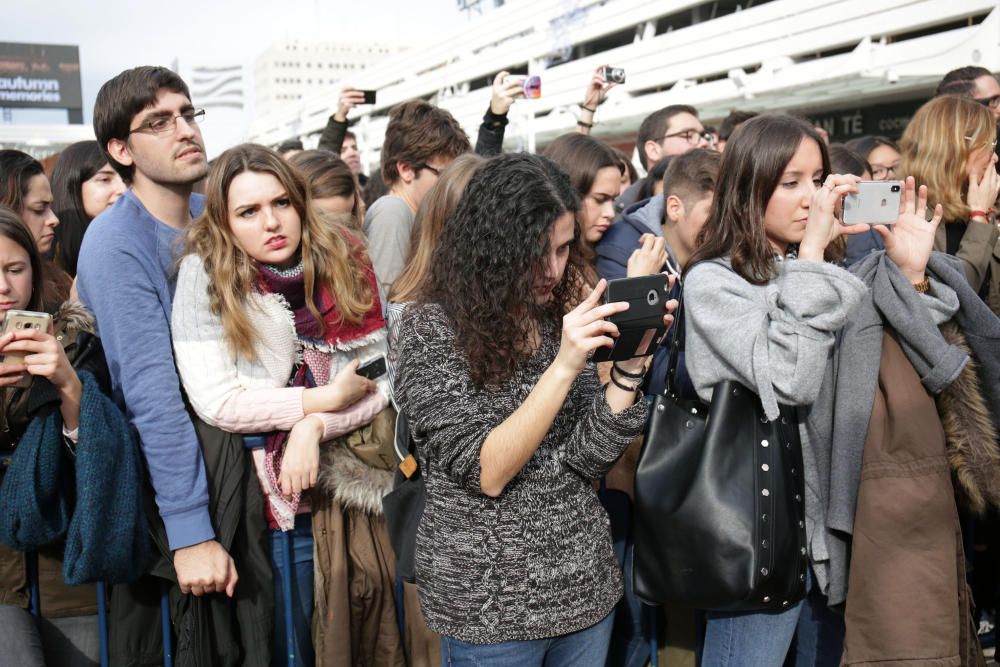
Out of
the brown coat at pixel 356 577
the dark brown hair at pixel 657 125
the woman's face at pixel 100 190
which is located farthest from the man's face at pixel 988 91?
the woman's face at pixel 100 190

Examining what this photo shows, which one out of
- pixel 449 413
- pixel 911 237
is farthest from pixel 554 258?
pixel 911 237

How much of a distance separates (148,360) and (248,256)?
471mm

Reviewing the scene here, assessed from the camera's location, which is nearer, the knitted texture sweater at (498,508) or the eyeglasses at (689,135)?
the knitted texture sweater at (498,508)

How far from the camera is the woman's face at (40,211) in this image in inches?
179

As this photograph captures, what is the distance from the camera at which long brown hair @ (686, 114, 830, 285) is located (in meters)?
2.73

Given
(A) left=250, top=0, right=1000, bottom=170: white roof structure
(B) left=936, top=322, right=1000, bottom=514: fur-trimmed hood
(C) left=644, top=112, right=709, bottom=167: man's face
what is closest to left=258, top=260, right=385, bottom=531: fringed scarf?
(B) left=936, top=322, right=1000, bottom=514: fur-trimmed hood

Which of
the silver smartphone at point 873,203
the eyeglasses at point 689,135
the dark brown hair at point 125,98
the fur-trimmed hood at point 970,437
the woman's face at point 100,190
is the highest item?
the eyeglasses at point 689,135

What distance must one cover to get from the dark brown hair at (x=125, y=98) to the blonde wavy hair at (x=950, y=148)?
3034mm

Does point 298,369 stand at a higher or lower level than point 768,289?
lower

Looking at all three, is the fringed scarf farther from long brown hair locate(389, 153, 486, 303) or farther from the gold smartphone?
the gold smartphone

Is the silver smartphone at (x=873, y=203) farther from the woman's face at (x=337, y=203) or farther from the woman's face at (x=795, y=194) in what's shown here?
the woman's face at (x=337, y=203)

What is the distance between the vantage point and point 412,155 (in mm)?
4574

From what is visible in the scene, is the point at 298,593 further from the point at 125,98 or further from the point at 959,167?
the point at 959,167

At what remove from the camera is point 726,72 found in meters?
36.9
